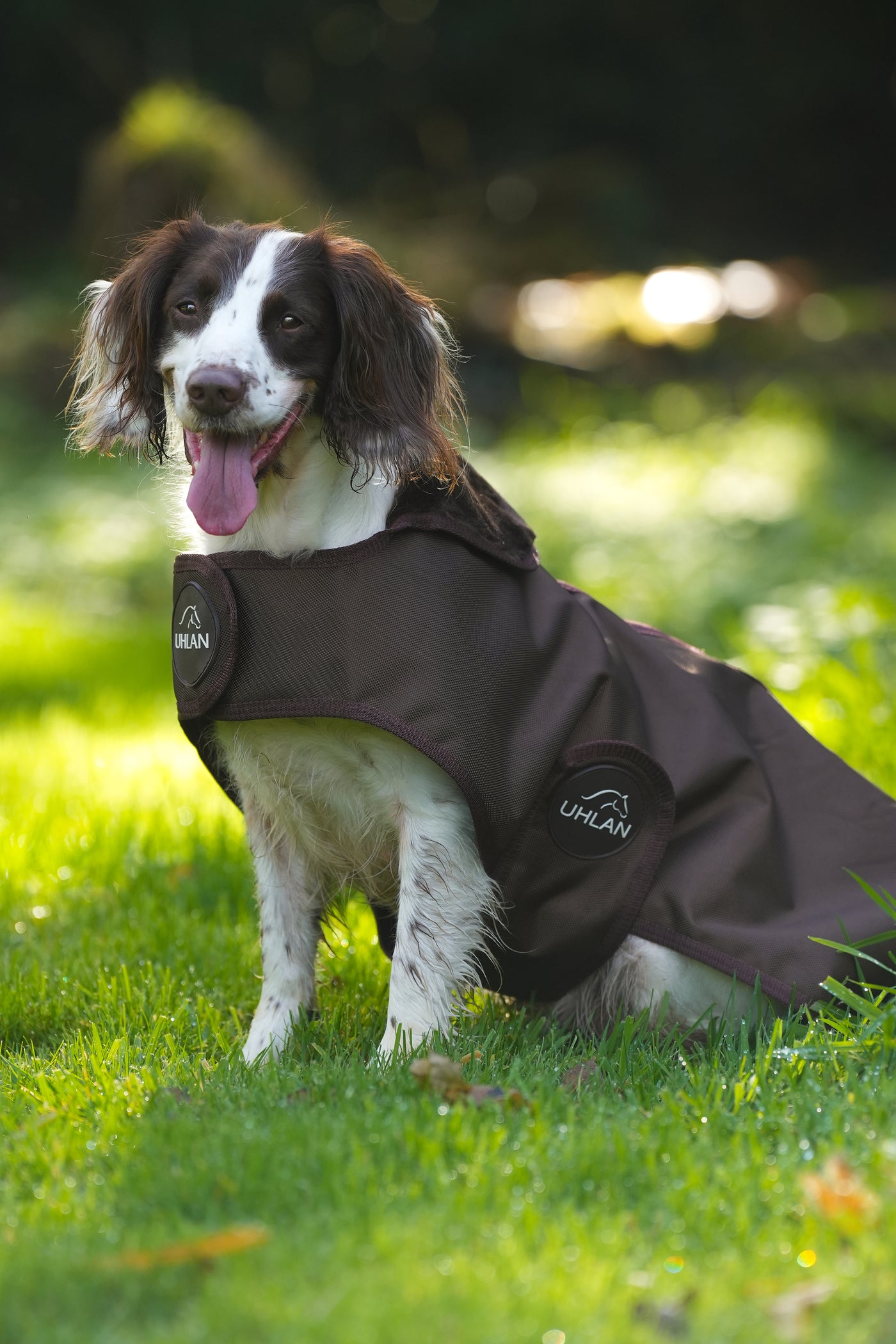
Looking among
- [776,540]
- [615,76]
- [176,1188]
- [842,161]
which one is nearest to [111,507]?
[776,540]

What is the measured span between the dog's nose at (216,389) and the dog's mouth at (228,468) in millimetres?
79

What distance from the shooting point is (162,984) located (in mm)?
3117

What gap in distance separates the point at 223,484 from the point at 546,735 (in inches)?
32.2

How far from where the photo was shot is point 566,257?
14.5 meters

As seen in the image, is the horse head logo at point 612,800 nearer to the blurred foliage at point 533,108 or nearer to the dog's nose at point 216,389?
the dog's nose at point 216,389

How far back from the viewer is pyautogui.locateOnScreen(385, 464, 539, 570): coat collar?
2.65 metres

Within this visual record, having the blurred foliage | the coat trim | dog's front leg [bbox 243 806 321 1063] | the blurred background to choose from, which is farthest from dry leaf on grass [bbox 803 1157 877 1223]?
the blurred foliage

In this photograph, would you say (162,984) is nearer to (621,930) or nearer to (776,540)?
(621,930)

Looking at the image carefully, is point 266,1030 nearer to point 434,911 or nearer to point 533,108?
point 434,911

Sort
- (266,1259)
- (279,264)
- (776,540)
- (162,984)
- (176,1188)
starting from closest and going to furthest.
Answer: (266,1259) → (176,1188) → (279,264) → (162,984) → (776,540)

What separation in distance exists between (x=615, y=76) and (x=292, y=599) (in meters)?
18.8

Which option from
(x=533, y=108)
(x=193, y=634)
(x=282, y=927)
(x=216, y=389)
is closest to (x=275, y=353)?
(x=216, y=389)

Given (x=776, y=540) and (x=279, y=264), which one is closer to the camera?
(x=279, y=264)

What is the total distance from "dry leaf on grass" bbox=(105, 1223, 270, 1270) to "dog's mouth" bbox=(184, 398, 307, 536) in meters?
1.34
